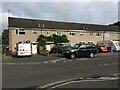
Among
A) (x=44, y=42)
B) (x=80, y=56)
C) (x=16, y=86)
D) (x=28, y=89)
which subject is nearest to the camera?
(x=28, y=89)

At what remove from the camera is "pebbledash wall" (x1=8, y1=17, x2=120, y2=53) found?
168ft

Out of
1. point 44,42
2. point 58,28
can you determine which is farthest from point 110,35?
point 44,42

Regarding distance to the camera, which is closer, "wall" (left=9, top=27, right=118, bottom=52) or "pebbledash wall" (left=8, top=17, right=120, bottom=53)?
"wall" (left=9, top=27, right=118, bottom=52)

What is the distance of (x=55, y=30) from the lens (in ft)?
186

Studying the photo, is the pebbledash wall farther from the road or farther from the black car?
the road

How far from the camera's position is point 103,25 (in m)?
71.7

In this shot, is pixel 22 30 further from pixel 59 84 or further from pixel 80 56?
pixel 59 84

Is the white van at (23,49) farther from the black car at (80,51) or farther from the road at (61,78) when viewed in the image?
the road at (61,78)

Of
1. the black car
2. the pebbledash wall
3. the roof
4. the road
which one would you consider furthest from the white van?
the road

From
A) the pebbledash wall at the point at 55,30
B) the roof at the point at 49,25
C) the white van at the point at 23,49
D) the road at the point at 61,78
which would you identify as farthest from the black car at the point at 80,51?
the roof at the point at 49,25

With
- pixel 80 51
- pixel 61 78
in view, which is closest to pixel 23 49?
pixel 80 51

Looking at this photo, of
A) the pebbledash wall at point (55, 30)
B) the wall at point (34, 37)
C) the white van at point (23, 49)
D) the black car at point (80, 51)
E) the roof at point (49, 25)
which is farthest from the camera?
the roof at point (49, 25)

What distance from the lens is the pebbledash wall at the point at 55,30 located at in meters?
51.3

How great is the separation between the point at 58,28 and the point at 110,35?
55.3ft
